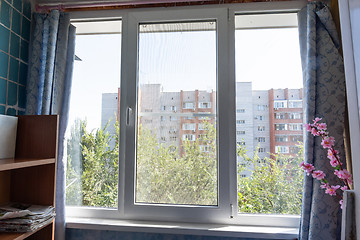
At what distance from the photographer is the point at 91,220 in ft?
4.71

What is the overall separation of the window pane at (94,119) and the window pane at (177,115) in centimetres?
19

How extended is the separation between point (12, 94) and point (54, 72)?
271 millimetres

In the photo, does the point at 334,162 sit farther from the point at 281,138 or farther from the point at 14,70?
the point at 14,70

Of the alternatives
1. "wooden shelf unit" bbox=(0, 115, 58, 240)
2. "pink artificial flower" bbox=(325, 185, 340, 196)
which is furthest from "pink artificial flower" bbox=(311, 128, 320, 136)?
"wooden shelf unit" bbox=(0, 115, 58, 240)

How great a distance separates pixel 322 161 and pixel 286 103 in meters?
0.41

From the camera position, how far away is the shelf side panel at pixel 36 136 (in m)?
1.23

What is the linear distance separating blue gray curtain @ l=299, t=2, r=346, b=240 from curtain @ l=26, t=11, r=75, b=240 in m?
1.42

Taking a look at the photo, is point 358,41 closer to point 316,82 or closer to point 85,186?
point 316,82

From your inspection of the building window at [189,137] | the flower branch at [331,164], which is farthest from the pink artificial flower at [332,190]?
the building window at [189,137]

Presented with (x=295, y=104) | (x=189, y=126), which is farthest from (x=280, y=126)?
(x=189, y=126)

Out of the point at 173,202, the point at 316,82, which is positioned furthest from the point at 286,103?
the point at 173,202

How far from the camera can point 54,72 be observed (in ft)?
4.76

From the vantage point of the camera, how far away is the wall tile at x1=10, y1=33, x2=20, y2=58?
1.37 meters

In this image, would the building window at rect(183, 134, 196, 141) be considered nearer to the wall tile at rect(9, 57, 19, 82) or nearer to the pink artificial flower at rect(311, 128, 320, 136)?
the pink artificial flower at rect(311, 128, 320, 136)
